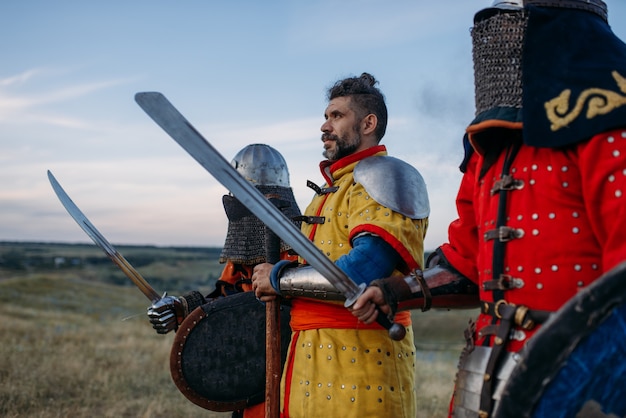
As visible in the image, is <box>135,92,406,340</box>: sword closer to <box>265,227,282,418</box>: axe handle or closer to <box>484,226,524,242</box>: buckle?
<box>484,226,524,242</box>: buckle

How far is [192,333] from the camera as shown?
4.29 metres

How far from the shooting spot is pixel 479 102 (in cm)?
235

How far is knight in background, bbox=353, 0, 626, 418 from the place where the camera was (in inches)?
74.9

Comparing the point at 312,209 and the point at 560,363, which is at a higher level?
the point at 312,209

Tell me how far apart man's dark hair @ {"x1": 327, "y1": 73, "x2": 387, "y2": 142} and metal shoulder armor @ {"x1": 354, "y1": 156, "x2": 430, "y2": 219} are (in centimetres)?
38

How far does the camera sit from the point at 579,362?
1632 millimetres

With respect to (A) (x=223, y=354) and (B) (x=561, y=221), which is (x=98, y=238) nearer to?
(A) (x=223, y=354)

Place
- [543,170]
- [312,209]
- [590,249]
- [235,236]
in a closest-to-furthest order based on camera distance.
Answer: [590,249] < [543,170] < [312,209] < [235,236]

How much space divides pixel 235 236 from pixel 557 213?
3.01 metres

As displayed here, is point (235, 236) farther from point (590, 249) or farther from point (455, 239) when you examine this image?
point (590, 249)

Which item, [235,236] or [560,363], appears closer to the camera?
[560,363]

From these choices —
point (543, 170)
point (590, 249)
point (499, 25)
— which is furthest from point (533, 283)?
point (499, 25)

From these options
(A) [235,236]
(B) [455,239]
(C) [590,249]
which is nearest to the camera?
(C) [590,249]

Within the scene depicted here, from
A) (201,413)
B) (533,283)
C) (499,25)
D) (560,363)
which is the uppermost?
(499,25)
